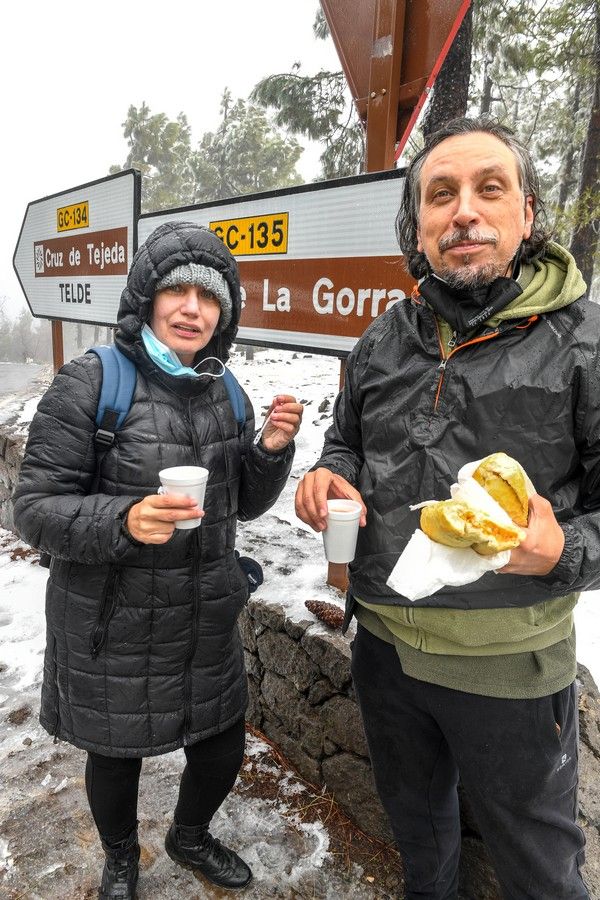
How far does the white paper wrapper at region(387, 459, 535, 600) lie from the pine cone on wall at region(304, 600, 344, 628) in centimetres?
157

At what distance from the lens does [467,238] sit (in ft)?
4.82

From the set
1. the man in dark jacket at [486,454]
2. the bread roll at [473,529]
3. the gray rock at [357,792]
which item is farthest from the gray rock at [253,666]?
the bread roll at [473,529]

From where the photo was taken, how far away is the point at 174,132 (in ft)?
111

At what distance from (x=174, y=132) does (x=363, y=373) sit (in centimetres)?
3852

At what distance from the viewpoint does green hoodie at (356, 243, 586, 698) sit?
1431 mm

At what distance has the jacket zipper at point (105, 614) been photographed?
1763 millimetres

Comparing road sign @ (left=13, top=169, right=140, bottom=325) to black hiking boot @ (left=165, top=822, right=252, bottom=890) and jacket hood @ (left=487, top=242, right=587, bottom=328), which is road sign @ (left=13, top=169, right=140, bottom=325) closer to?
jacket hood @ (left=487, top=242, right=587, bottom=328)

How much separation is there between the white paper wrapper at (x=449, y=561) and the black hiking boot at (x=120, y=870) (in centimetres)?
176

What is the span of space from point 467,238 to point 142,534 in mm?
1239

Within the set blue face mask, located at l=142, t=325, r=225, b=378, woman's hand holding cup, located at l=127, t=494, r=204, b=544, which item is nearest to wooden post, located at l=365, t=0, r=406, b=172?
blue face mask, located at l=142, t=325, r=225, b=378

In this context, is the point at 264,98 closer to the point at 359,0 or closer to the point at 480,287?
the point at 359,0

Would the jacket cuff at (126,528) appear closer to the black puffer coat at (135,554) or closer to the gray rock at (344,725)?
the black puffer coat at (135,554)

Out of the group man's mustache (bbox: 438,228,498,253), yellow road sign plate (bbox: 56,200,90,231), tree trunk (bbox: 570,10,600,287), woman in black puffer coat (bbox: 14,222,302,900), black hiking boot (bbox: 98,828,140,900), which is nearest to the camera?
man's mustache (bbox: 438,228,498,253)

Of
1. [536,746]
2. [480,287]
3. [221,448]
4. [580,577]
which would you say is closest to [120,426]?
[221,448]
